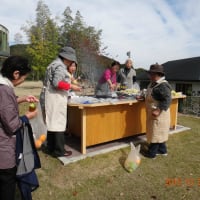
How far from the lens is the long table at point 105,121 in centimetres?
356

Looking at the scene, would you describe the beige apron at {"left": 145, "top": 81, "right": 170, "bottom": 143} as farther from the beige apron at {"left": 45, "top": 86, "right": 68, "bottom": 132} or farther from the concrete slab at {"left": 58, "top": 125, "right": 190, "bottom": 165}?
the beige apron at {"left": 45, "top": 86, "right": 68, "bottom": 132}

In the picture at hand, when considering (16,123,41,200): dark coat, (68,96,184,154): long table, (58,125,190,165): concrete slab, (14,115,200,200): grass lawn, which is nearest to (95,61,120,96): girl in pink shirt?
(68,96,184,154): long table

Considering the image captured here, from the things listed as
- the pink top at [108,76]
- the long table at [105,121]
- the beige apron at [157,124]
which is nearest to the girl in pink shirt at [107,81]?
the pink top at [108,76]

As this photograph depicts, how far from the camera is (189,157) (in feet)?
12.2

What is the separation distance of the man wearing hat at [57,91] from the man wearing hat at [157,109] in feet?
4.55

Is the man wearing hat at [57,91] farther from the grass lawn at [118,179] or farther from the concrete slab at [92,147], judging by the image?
the grass lawn at [118,179]

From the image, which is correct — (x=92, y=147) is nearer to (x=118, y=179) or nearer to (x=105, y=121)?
(x=105, y=121)

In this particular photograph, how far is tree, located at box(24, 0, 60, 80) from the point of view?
2153 cm

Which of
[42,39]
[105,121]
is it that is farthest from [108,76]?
[42,39]

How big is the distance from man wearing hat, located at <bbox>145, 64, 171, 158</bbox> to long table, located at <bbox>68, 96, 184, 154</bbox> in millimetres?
548

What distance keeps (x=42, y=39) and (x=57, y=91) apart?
21444mm

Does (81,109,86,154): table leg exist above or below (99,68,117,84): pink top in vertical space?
below

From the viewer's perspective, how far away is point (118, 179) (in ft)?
9.66

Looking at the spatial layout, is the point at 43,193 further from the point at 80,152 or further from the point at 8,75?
the point at 8,75
